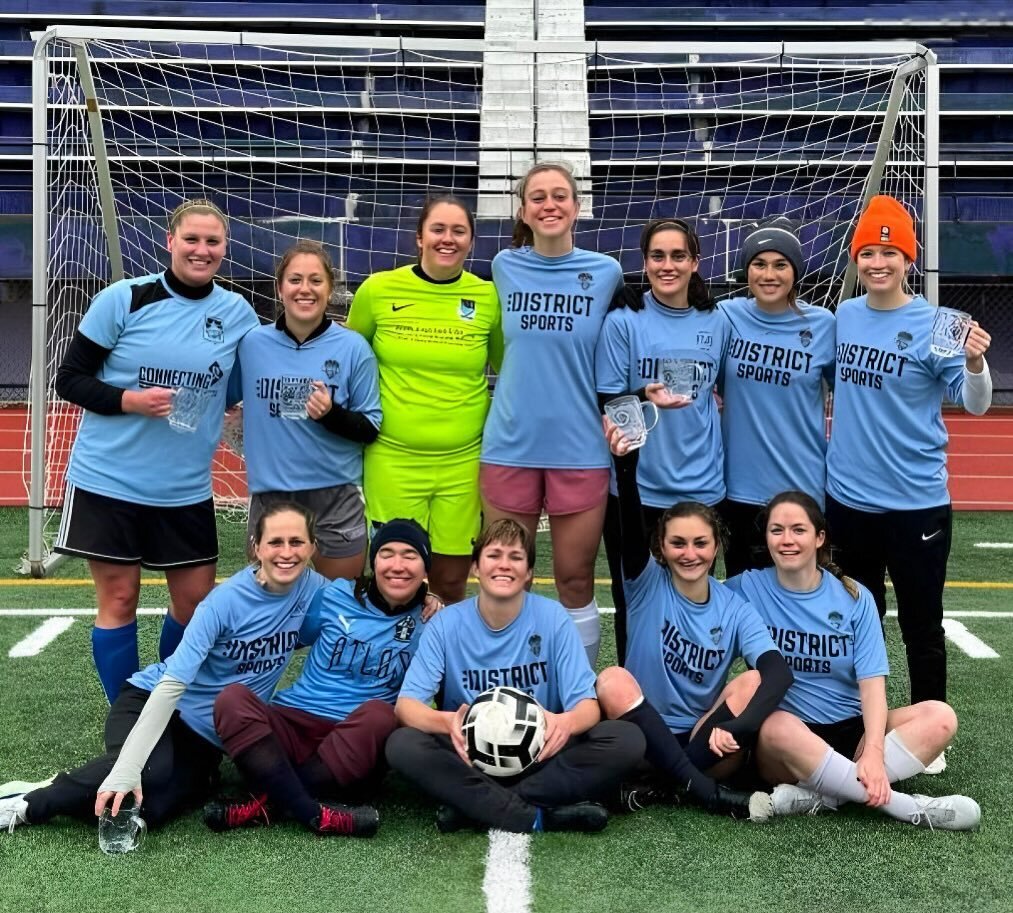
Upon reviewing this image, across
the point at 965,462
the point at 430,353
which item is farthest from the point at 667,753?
the point at 965,462

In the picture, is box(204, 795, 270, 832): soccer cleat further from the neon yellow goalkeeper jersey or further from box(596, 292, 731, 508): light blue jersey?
box(596, 292, 731, 508): light blue jersey

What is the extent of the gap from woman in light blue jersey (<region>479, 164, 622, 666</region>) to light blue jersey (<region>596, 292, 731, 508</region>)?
9 cm

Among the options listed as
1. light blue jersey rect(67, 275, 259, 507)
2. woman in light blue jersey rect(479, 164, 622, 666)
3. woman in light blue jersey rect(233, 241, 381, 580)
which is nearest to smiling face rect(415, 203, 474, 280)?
woman in light blue jersey rect(479, 164, 622, 666)

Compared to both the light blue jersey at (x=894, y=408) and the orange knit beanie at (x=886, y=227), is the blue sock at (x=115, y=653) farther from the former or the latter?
the orange knit beanie at (x=886, y=227)

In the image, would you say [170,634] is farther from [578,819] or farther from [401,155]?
[401,155]

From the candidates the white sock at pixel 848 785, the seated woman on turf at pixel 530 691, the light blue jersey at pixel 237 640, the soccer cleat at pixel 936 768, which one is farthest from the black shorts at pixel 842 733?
the light blue jersey at pixel 237 640

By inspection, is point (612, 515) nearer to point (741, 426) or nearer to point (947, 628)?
point (741, 426)

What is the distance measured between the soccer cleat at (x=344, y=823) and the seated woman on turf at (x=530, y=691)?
0.52 ft

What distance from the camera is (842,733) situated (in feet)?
11.3

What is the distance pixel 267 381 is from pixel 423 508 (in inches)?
25.3

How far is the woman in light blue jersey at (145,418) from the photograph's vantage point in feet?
12.0

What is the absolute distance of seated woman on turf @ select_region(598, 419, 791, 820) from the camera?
330 centimetres

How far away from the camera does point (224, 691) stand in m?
3.18

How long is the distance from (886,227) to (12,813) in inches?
118
